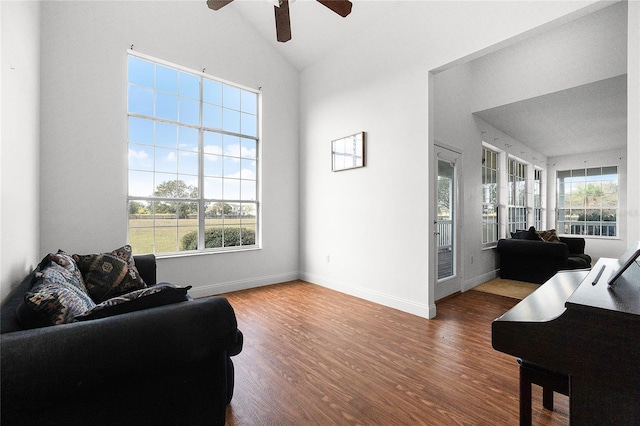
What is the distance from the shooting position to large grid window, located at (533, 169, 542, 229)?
713 cm

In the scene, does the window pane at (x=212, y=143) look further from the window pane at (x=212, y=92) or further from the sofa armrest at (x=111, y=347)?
the sofa armrest at (x=111, y=347)

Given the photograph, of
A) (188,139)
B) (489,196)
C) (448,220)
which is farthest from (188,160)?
(489,196)

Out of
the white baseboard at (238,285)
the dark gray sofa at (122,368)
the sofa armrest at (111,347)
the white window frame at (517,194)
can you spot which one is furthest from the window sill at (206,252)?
the white window frame at (517,194)

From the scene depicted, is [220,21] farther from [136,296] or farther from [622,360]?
[622,360]

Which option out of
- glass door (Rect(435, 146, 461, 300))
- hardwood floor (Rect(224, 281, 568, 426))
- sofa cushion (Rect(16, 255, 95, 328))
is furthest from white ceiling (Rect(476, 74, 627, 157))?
sofa cushion (Rect(16, 255, 95, 328))

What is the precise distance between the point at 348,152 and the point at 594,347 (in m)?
3.52

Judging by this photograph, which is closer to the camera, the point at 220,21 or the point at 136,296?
the point at 136,296

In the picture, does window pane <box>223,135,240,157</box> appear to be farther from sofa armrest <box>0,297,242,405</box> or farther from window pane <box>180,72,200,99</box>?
sofa armrest <box>0,297,242,405</box>

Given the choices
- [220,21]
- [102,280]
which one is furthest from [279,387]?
[220,21]

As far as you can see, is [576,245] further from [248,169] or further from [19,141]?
[19,141]

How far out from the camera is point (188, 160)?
13.1 feet

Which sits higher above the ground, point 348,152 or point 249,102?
point 249,102

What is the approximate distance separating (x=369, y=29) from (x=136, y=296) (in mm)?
4078

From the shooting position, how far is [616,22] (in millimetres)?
3205
